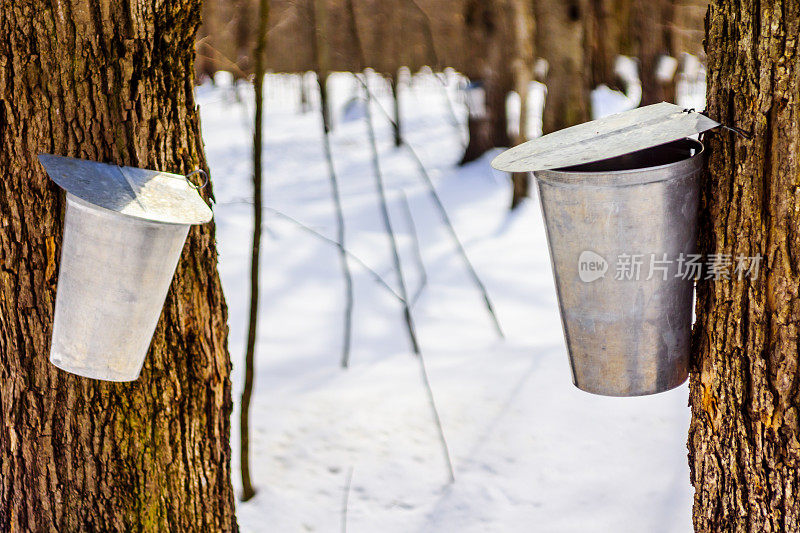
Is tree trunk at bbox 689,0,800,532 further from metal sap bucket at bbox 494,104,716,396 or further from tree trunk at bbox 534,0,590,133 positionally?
tree trunk at bbox 534,0,590,133

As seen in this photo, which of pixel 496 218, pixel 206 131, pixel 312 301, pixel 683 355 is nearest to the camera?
pixel 683 355

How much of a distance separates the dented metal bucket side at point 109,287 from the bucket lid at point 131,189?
26 millimetres

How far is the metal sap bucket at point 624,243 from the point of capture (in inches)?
52.3

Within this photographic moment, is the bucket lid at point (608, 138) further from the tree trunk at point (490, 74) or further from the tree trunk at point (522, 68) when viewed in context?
the tree trunk at point (490, 74)

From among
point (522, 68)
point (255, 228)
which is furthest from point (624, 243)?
point (522, 68)

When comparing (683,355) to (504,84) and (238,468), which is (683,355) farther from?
(504,84)

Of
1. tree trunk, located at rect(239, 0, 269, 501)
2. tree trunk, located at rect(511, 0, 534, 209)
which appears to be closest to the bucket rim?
tree trunk, located at rect(239, 0, 269, 501)

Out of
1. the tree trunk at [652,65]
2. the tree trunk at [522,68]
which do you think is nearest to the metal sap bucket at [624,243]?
the tree trunk at [522,68]

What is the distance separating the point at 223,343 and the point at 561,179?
982mm

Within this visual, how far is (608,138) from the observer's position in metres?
1.36

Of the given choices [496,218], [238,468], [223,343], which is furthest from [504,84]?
[223,343]

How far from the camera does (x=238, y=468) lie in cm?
298

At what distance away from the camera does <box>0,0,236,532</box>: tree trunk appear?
1568 mm

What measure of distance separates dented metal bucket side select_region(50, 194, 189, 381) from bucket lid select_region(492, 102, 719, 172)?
0.69 metres
